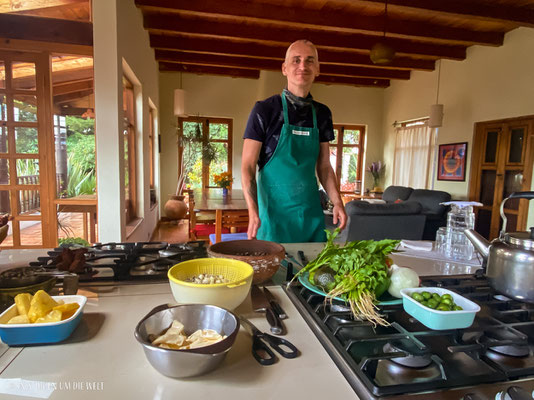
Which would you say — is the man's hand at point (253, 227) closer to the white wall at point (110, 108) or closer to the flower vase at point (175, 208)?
the white wall at point (110, 108)

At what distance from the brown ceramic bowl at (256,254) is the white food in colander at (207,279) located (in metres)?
0.08

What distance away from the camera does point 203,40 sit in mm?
5414

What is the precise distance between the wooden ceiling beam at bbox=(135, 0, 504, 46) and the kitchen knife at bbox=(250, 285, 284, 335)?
4.05m

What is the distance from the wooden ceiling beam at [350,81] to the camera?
715cm

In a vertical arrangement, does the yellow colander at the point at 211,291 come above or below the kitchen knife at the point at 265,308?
above

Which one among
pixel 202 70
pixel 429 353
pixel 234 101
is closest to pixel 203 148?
pixel 234 101

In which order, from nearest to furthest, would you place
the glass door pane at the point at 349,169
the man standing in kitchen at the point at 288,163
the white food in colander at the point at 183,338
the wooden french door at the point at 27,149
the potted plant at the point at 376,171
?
the white food in colander at the point at 183,338 < the man standing in kitchen at the point at 288,163 < the wooden french door at the point at 27,149 < the potted plant at the point at 376,171 < the glass door pane at the point at 349,169

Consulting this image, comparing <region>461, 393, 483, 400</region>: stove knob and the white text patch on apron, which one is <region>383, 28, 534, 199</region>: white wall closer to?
the white text patch on apron

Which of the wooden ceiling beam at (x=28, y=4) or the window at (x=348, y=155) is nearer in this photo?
the wooden ceiling beam at (x=28, y=4)

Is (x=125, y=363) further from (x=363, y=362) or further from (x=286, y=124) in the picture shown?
(x=286, y=124)

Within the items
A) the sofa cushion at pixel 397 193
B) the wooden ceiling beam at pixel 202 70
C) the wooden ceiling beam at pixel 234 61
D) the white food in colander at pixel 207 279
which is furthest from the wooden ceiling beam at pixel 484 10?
the white food in colander at pixel 207 279

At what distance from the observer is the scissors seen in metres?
0.56

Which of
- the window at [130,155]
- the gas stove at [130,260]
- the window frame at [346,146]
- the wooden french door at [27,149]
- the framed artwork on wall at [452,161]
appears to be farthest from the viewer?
the window frame at [346,146]

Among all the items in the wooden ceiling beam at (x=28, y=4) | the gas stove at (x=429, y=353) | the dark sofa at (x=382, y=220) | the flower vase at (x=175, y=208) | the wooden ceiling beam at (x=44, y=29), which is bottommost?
the flower vase at (x=175, y=208)
